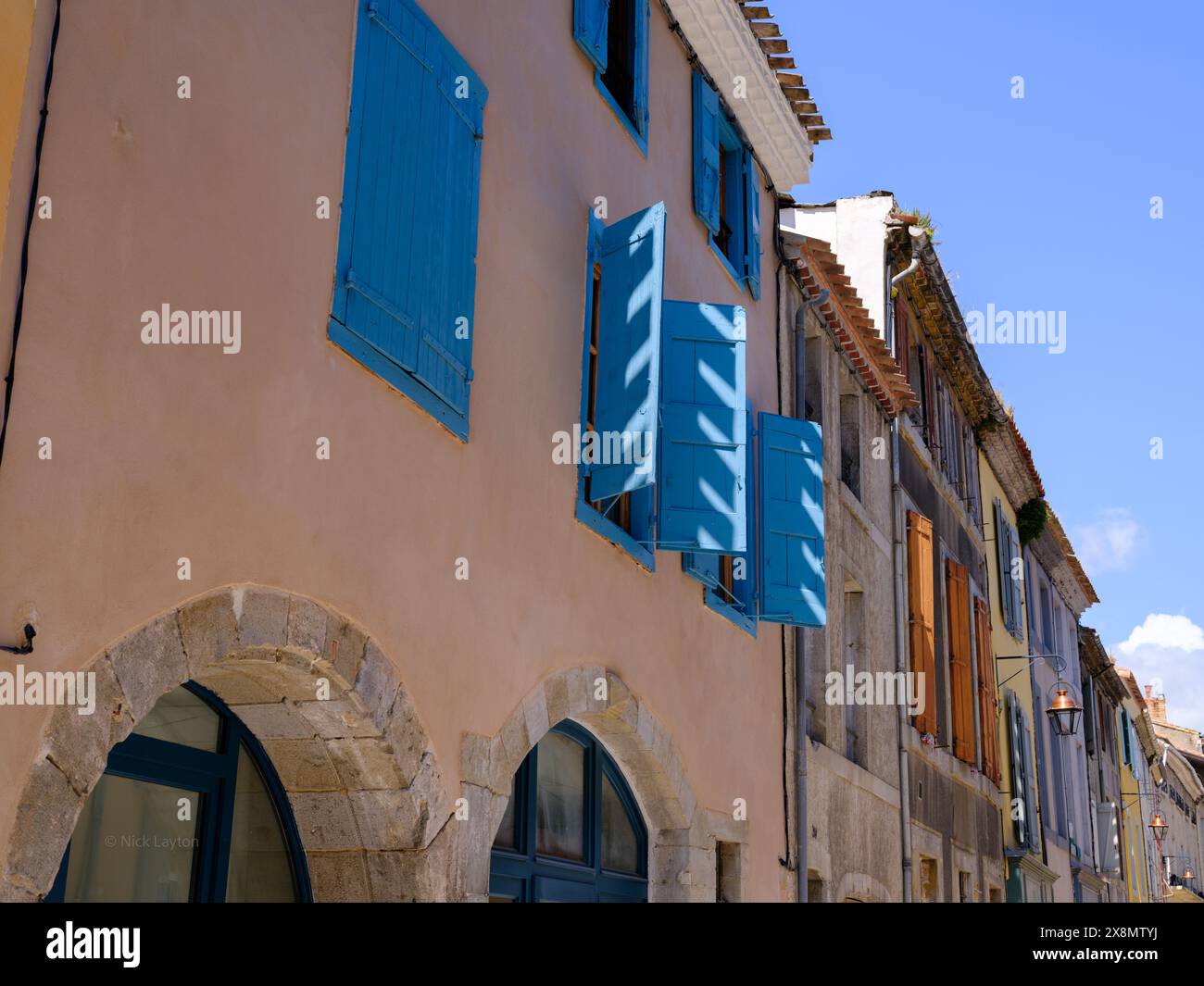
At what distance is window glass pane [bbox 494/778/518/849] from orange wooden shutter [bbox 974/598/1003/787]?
10667mm

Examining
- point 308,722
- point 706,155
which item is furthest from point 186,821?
point 706,155

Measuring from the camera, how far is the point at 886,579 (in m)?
13.5

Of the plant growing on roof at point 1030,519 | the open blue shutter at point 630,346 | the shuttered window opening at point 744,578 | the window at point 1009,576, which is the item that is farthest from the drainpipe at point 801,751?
the plant growing on roof at point 1030,519

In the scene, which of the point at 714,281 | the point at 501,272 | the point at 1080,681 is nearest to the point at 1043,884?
the point at 1080,681

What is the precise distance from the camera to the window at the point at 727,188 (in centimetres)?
986

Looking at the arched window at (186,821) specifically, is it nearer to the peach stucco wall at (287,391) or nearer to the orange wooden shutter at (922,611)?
the peach stucco wall at (287,391)

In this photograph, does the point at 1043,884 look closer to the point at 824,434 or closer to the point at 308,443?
the point at 824,434

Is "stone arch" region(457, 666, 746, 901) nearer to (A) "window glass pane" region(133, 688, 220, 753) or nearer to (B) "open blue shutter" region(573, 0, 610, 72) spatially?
(A) "window glass pane" region(133, 688, 220, 753)

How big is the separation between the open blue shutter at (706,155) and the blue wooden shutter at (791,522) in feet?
4.67

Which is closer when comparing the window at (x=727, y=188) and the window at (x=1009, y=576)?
the window at (x=727, y=188)

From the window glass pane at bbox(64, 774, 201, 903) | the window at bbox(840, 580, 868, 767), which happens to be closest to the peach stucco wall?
the window glass pane at bbox(64, 774, 201, 903)

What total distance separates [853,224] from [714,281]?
18.9 ft

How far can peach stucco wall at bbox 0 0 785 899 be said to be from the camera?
Result: 4.05m
